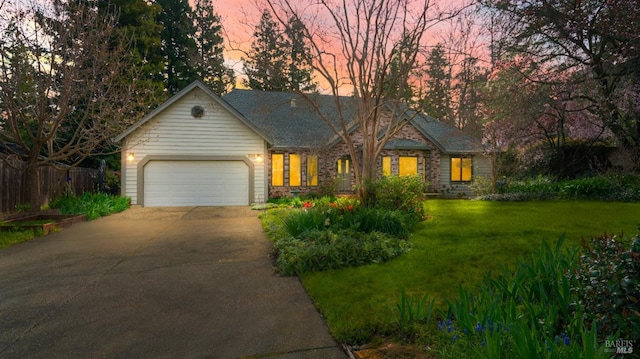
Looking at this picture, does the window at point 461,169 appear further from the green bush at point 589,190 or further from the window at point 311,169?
the window at point 311,169

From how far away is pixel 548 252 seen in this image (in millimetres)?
3580

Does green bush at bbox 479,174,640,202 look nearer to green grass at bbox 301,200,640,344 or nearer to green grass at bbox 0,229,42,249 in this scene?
green grass at bbox 301,200,640,344

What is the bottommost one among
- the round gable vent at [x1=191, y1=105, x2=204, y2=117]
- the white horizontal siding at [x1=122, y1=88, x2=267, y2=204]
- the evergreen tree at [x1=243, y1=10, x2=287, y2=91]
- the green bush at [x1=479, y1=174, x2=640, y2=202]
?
the green bush at [x1=479, y1=174, x2=640, y2=202]

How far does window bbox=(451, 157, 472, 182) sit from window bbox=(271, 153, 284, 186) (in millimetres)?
10381

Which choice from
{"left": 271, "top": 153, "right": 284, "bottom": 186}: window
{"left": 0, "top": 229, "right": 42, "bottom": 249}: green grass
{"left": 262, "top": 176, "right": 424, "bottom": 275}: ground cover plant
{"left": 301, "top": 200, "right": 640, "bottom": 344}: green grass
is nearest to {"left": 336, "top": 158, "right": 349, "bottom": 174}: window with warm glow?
{"left": 271, "top": 153, "right": 284, "bottom": 186}: window

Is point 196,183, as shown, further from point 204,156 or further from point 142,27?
point 142,27

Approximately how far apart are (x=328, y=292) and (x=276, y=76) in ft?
28.5

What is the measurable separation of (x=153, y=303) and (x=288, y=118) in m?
17.8

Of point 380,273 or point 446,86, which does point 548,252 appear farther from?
point 446,86

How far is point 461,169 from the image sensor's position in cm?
2136

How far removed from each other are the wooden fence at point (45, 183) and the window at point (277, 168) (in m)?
8.86

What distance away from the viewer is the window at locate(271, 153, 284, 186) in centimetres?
1869

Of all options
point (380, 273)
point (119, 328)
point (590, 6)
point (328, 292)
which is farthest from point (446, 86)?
point (119, 328)

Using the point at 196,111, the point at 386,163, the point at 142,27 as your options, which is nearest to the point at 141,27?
the point at 142,27
